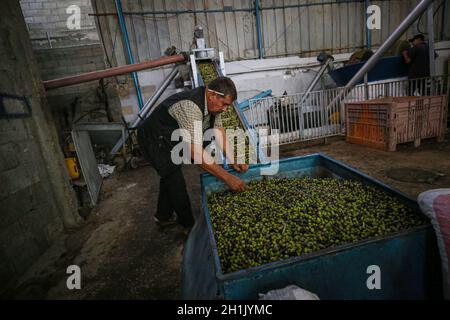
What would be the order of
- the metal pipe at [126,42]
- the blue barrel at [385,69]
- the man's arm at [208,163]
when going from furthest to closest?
the metal pipe at [126,42]
the blue barrel at [385,69]
the man's arm at [208,163]

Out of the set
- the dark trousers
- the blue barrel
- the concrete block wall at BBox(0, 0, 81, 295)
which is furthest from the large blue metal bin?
Result: the blue barrel

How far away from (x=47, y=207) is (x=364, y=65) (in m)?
5.97

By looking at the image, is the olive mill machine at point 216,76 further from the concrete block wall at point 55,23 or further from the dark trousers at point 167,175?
the concrete block wall at point 55,23

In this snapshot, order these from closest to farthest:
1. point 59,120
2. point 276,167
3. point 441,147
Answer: point 276,167 < point 441,147 < point 59,120

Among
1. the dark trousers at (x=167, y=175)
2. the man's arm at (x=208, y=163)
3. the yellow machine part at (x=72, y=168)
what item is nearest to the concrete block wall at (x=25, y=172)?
the yellow machine part at (x=72, y=168)

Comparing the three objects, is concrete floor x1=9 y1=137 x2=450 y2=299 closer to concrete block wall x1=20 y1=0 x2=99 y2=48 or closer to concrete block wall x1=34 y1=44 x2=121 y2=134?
concrete block wall x1=34 y1=44 x2=121 y2=134

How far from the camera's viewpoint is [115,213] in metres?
3.48

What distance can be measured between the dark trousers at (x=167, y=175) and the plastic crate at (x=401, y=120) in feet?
12.6

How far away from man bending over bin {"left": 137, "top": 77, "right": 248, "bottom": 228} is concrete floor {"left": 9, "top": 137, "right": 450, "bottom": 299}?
1.36 ft

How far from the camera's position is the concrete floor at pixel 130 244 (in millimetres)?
2072

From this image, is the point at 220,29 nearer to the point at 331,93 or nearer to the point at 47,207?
the point at 331,93

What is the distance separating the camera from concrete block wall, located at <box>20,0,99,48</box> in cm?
683

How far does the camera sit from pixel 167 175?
99.8 inches
